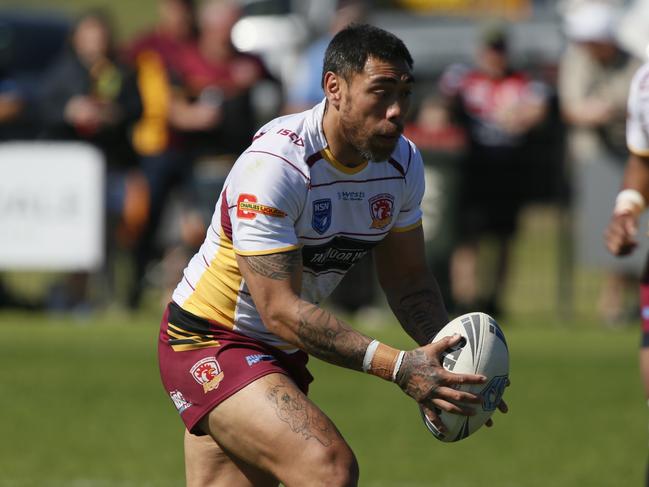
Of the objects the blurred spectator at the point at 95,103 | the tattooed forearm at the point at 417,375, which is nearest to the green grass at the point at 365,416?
the blurred spectator at the point at 95,103

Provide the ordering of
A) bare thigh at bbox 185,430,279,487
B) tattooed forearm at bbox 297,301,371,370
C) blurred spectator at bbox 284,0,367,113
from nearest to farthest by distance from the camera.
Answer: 1. tattooed forearm at bbox 297,301,371,370
2. bare thigh at bbox 185,430,279,487
3. blurred spectator at bbox 284,0,367,113

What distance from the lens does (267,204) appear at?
17.8 feet

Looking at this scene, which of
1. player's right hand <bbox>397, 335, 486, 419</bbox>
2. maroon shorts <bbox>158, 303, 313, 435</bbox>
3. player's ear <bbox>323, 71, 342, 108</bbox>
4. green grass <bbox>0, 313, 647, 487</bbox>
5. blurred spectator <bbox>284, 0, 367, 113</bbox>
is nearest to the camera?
player's right hand <bbox>397, 335, 486, 419</bbox>

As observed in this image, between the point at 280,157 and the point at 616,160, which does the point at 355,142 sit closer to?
the point at 280,157

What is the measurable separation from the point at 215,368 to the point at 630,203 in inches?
85.1

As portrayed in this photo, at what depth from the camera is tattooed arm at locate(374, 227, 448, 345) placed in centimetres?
604

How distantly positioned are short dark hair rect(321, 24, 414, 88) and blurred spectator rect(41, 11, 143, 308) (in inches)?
352

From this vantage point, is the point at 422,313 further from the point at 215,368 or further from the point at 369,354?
the point at 215,368

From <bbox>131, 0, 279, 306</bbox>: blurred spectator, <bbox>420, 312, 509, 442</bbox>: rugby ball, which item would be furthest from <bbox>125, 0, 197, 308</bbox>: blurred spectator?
<bbox>420, 312, 509, 442</bbox>: rugby ball

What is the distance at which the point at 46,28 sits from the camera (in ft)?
62.6

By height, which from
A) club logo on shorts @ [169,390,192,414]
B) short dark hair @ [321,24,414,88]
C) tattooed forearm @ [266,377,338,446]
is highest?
short dark hair @ [321,24,414,88]

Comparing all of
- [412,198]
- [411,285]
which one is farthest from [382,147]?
[411,285]

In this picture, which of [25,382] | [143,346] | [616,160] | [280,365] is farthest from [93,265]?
[280,365]

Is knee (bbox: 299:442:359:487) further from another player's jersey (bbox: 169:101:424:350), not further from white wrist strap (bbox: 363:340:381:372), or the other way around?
another player's jersey (bbox: 169:101:424:350)
